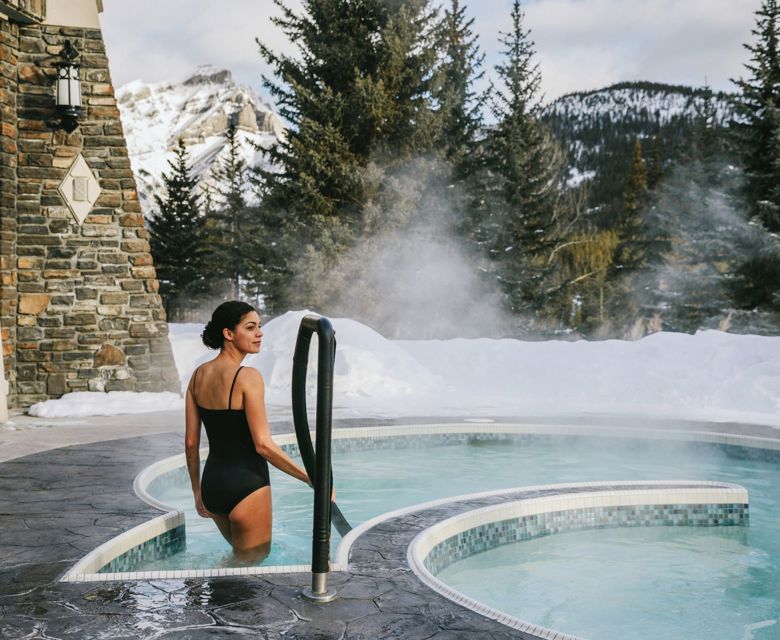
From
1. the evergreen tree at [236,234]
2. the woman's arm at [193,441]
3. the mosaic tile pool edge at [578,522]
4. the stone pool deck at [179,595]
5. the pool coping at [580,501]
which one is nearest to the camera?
the stone pool deck at [179,595]

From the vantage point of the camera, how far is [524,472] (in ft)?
22.8

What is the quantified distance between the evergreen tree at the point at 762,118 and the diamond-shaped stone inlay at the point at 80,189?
52.9ft

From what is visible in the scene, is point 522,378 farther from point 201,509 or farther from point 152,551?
point 201,509

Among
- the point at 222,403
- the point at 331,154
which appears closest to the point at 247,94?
the point at 331,154

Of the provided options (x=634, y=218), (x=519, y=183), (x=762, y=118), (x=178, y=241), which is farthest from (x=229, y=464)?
(x=634, y=218)

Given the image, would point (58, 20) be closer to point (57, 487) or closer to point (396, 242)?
point (57, 487)

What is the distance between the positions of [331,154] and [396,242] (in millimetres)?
2605

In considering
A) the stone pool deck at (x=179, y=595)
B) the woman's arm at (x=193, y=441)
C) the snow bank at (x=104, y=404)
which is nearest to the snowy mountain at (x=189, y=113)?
the snow bank at (x=104, y=404)

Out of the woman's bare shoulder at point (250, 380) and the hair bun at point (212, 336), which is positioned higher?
the hair bun at point (212, 336)

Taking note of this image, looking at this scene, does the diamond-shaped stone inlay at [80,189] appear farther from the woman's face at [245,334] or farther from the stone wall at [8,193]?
the woman's face at [245,334]

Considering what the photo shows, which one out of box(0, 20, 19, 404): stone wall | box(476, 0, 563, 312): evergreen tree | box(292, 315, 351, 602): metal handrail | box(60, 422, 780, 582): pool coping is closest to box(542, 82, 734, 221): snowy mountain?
box(476, 0, 563, 312): evergreen tree

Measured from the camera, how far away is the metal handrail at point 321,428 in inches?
95.4

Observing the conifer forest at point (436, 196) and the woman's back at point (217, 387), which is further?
the conifer forest at point (436, 196)

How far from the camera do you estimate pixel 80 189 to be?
339 inches
